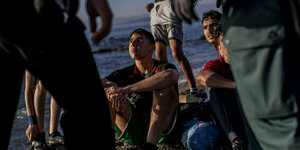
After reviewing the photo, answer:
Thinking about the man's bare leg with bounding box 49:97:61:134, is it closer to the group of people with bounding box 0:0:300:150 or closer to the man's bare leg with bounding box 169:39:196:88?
the group of people with bounding box 0:0:300:150

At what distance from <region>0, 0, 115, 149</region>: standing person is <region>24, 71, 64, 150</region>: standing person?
1.57m

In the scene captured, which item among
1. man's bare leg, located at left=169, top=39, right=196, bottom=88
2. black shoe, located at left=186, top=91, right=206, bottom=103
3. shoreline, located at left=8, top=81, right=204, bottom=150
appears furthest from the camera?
man's bare leg, located at left=169, top=39, right=196, bottom=88

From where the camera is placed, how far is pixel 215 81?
8.55ft

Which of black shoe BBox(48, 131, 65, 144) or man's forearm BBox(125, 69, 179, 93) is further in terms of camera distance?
black shoe BBox(48, 131, 65, 144)

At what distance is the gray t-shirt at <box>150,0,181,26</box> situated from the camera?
16.3 feet

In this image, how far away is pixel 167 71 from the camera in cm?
307

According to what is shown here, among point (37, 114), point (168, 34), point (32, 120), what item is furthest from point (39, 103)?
point (168, 34)

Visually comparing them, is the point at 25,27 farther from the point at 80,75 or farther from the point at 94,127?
the point at 94,127

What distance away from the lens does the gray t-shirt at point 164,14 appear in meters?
4.98

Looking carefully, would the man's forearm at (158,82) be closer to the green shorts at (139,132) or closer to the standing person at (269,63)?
the green shorts at (139,132)

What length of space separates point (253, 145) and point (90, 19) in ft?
3.78

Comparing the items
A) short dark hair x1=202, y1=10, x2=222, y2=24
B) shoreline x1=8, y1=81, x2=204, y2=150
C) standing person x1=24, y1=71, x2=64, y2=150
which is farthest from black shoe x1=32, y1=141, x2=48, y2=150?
short dark hair x1=202, y1=10, x2=222, y2=24

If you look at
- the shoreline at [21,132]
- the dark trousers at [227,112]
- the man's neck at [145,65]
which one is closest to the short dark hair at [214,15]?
the man's neck at [145,65]

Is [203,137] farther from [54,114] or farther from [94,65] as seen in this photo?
[54,114]
